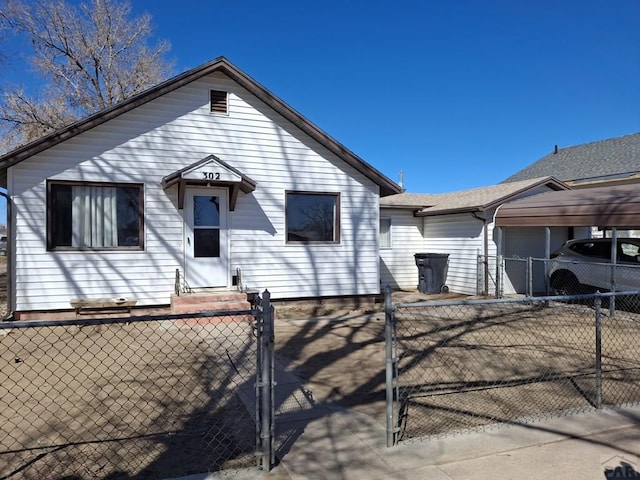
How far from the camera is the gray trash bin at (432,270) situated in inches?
563

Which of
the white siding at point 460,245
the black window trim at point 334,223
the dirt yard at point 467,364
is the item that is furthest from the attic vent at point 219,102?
the white siding at point 460,245

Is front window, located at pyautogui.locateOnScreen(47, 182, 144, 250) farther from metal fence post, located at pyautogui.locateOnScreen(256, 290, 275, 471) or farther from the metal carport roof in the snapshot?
the metal carport roof

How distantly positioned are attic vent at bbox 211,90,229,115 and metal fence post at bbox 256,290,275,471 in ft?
26.0

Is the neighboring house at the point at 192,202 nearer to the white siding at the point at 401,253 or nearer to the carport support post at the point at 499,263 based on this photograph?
the carport support post at the point at 499,263

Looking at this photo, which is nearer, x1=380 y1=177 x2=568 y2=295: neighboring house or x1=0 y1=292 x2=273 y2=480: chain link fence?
x1=0 y1=292 x2=273 y2=480: chain link fence

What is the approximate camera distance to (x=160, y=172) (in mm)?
9703

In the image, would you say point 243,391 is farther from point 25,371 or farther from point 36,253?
point 36,253

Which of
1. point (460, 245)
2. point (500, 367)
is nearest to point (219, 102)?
point (500, 367)

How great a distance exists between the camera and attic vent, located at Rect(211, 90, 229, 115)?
10203 millimetres

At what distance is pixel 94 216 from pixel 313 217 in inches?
187

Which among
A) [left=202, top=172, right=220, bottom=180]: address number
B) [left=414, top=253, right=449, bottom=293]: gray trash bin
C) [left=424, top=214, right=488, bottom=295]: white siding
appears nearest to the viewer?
Answer: [left=202, top=172, right=220, bottom=180]: address number

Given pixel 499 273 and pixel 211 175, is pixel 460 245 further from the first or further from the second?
pixel 211 175

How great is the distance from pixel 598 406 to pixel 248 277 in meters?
7.37

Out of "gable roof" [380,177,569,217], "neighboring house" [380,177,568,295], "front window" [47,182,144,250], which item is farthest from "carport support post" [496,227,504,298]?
"front window" [47,182,144,250]
